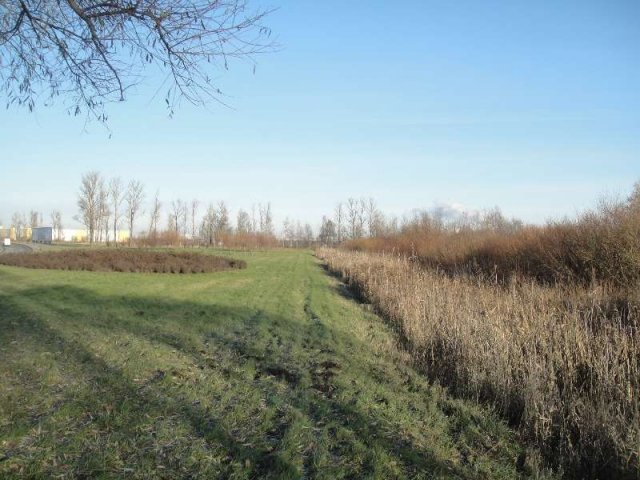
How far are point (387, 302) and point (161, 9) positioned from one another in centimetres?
1002

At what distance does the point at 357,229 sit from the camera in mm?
83875

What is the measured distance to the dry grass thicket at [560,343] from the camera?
4.68 m

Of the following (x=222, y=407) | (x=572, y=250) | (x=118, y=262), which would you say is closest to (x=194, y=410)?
(x=222, y=407)

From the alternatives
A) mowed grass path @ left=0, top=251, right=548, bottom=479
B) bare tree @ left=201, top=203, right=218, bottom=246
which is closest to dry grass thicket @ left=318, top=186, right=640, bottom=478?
mowed grass path @ left=0, top=251, right=548, bottom=479

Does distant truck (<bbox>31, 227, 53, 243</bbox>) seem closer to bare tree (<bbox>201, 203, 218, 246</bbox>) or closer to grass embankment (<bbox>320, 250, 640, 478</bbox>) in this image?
bare tree (<bbox>201, 203, 218, 246</bbox>)

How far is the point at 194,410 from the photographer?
16.0 feet

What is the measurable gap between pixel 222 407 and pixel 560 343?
4632 mm

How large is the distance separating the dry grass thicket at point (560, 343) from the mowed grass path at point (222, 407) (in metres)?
0.52

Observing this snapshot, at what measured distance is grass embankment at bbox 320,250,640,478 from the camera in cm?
453

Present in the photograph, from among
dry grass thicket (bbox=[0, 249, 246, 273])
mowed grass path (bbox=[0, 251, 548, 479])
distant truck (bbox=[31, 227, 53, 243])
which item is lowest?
mowed grass path (bbox=[0, 251, 548, 479])

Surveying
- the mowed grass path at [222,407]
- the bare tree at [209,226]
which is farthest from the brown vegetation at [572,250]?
the bare tree at [209,226]

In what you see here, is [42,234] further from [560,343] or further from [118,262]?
[560,343]

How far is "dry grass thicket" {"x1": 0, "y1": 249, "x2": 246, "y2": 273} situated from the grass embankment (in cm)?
1642

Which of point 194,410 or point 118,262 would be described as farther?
point 118,262
